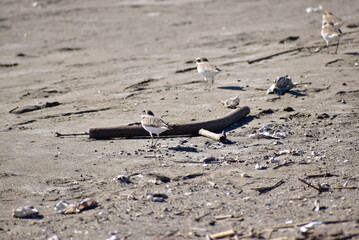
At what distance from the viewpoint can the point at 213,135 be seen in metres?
8.02

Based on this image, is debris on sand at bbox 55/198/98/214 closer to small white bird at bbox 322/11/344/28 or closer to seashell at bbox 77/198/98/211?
seashell at bbox 77/198/98/211

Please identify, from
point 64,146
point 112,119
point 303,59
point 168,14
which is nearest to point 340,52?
point 303,59

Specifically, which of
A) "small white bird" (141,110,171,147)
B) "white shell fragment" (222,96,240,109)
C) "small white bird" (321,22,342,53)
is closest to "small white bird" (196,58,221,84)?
"white shell fragment" (222,96,240,109)

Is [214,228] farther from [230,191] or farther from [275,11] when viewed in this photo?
[275,11]

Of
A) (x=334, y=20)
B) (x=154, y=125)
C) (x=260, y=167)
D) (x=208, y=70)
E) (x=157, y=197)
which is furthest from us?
(x=334, y=20)

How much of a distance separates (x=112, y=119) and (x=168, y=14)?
1139 centimetres

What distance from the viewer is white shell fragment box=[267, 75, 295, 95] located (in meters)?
9.88

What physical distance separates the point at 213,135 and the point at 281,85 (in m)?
2.48

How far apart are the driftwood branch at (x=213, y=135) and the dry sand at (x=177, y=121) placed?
102 millimetres

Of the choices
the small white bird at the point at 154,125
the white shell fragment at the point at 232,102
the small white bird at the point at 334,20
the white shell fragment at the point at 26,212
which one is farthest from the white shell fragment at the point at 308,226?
the small white bird at the point at 334,20

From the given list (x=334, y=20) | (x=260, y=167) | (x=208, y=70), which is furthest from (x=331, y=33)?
(x=260, y=167)

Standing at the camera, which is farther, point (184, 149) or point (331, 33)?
point (331, 33)

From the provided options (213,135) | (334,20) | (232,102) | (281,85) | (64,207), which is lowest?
(64,207)

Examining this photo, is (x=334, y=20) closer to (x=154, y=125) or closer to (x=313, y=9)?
(x=313, y=9)
